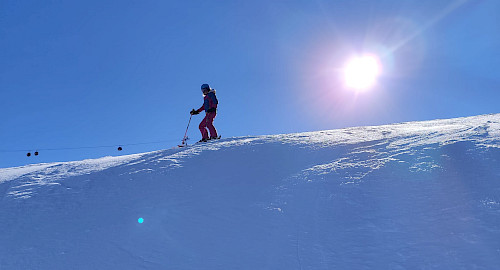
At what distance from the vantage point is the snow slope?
420 centimetres

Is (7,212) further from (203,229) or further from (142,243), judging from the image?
(203,229)

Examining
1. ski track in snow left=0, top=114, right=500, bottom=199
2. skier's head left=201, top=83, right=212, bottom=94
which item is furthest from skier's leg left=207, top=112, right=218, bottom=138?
ski track in snow left=0, top=114, right=500, bottom=199

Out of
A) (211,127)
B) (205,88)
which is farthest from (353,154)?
(205,88)

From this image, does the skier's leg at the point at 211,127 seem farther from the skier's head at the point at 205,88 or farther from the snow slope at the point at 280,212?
the snow slope at the point at 280,212

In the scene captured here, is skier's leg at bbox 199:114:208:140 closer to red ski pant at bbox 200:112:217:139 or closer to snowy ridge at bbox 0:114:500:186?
red ski pant at bbox 200:112:217:139

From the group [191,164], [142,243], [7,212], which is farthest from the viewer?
[191,164]

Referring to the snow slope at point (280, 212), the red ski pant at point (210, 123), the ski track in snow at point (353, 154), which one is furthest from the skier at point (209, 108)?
the snow slope at point (280, 212)

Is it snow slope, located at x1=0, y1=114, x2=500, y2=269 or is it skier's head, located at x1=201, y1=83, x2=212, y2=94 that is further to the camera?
skier's head, located at x1=201, y1=83, x2=212, y2=94

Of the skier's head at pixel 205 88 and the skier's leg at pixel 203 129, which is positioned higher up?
the skier's head at pixel 205 88

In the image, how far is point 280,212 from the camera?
5.27 metres

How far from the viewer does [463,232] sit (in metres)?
4.09

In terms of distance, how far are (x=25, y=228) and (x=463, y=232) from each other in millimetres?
5421

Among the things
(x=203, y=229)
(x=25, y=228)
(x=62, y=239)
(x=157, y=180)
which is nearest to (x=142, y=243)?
(x=203, y=229)

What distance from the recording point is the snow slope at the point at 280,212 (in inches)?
165
